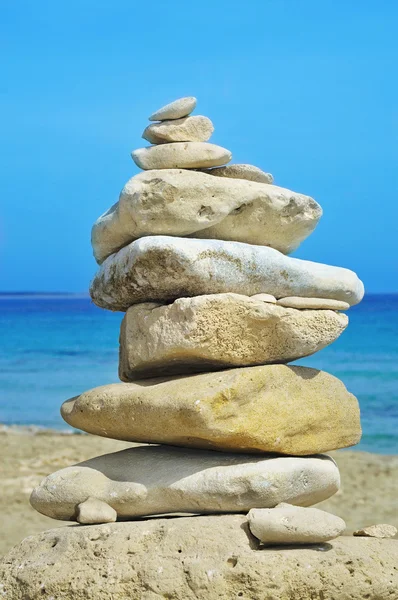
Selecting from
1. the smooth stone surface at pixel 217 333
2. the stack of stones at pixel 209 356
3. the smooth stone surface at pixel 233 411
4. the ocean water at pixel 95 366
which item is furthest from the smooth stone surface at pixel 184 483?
the ocean water at pixel 95 366

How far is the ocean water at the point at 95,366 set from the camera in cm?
2547

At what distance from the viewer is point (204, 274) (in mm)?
6469

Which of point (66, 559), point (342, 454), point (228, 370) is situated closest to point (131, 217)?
point (228, 370)

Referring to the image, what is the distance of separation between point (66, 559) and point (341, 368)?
27.5 metres

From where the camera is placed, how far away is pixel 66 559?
631cm

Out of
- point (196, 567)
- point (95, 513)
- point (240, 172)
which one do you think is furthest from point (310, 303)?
point (95, 513)

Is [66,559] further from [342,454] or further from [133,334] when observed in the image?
[342,454]

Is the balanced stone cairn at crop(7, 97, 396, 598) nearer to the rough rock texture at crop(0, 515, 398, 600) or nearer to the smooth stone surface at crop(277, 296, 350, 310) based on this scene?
the smooth stone surface at crop(277, 296, 350, 310)

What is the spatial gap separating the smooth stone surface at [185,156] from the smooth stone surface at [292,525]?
2730 mm

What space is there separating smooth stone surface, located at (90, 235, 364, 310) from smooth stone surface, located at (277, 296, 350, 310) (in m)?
0.15

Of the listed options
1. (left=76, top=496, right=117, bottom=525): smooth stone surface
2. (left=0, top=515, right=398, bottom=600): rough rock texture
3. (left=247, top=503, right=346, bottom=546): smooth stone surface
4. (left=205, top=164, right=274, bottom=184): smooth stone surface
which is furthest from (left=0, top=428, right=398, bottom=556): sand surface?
(left=205, top=164, right=274, bottom=184): smooth stone surface

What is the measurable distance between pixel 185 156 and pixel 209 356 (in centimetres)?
166

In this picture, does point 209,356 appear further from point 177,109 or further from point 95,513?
point 177,109

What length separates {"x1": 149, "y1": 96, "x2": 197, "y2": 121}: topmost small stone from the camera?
279 inches
